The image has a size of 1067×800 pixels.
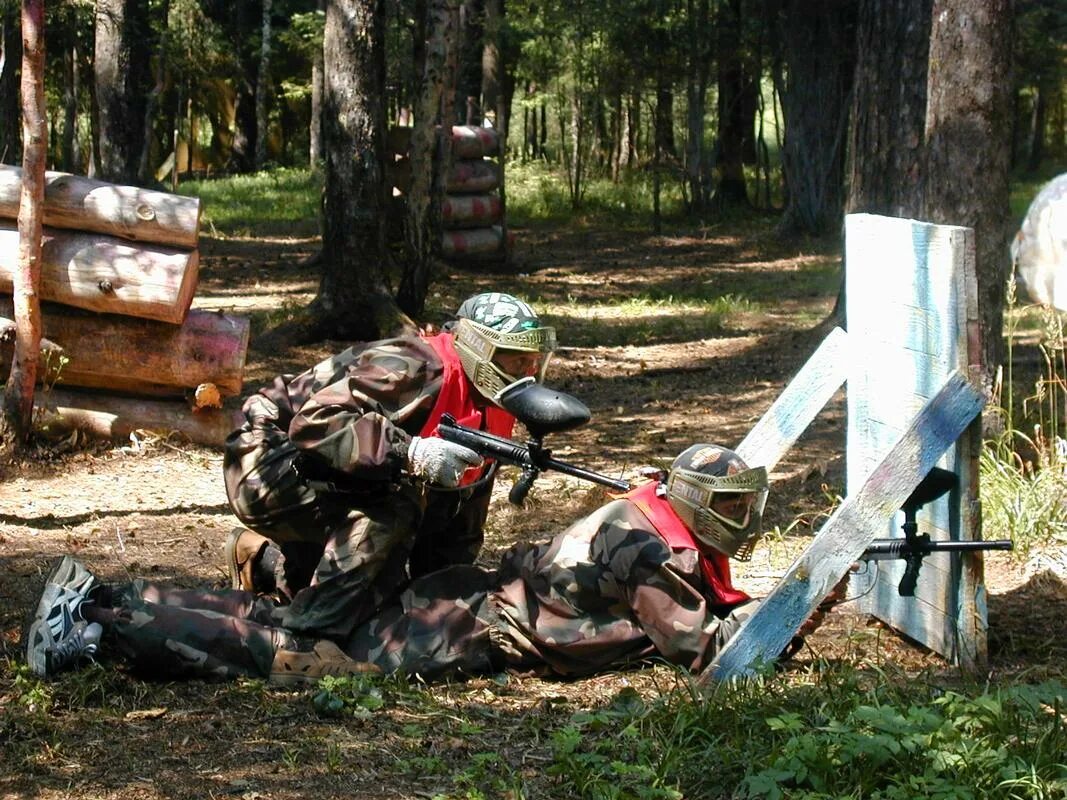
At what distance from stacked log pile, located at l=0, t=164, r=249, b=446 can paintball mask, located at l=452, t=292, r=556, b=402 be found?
10.0 feet

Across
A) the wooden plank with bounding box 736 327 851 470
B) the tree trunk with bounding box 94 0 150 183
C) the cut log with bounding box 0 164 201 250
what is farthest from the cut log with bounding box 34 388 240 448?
the tree trunk with bounding box 94 0 150 183

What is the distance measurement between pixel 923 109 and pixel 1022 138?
36.8 m

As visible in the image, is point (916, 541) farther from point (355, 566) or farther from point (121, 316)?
point (121, 316)


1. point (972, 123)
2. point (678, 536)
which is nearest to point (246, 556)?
point (678, 536)

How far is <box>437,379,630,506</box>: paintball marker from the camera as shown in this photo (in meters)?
4.12

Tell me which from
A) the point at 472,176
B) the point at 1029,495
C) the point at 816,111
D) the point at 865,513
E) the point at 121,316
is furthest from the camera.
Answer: the point at 816,111

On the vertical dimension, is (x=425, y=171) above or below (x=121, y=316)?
above

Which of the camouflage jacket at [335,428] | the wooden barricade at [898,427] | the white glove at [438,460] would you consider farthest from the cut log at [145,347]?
the wooden barricade at [898,427]

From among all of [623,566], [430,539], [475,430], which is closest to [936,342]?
[623,566]

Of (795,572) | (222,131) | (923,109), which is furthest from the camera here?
(222,131)

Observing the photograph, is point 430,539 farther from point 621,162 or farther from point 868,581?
point 621,162

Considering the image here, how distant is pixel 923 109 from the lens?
8266mm

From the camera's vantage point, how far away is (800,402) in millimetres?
5066

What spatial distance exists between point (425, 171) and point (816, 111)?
8.43 meters
